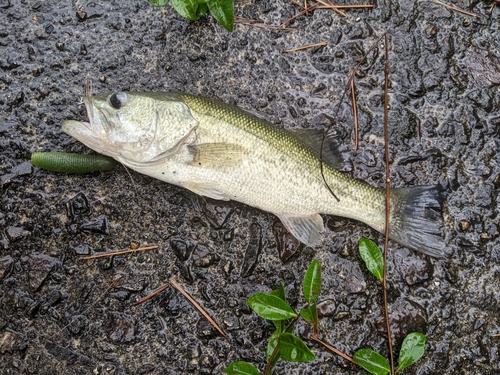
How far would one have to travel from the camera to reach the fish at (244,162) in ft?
11.6

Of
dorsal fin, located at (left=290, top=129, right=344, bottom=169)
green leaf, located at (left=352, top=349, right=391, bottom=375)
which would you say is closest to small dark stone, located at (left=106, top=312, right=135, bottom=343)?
green leaf, located at (left=352, top=349, right=391, bottom=375)

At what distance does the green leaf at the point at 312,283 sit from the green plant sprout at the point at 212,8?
204 centimetres

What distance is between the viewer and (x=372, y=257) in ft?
12.5

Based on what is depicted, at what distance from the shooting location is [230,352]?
3.83m

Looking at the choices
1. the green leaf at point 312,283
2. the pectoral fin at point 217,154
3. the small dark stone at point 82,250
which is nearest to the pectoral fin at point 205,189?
the pectoral fin at point 217,154

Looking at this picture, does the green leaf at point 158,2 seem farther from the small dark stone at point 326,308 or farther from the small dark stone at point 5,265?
the small dark stone at point 326,308

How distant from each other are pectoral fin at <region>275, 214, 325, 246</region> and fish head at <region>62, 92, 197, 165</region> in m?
1.10

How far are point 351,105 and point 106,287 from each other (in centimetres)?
261

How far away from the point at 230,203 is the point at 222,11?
1.57 m

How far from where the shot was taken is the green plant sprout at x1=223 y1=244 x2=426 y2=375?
3.43 meters

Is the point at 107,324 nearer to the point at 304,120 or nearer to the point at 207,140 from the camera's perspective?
the point at 207,140

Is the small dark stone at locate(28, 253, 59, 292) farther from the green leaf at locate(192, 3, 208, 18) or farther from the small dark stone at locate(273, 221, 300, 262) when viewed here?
the green leaf at locate(192, 3, 208, 18)

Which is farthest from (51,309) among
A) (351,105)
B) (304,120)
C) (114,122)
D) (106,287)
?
(351,105)

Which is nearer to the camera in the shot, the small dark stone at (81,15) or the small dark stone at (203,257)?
the small dark stone at (203,257)
